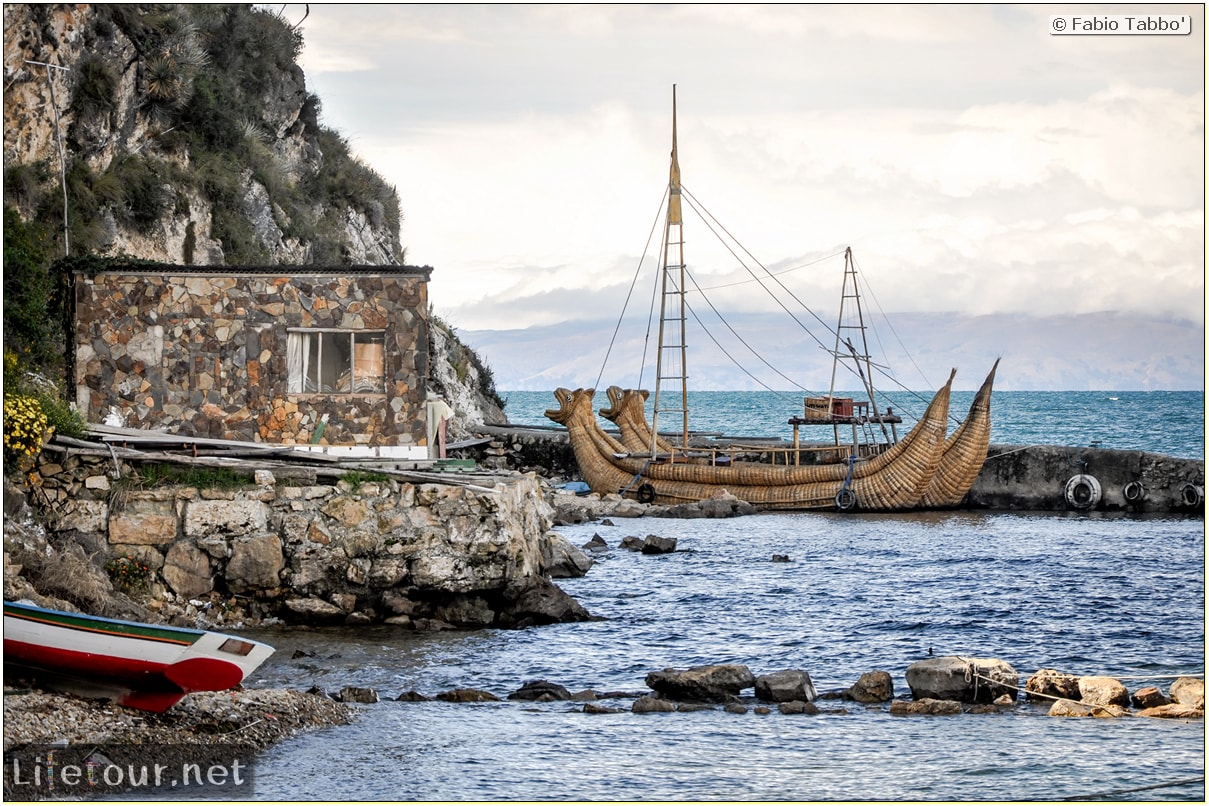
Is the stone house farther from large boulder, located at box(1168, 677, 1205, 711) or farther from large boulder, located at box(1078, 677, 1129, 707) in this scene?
large boulder, located at box(1168, 677, 1205, 711)

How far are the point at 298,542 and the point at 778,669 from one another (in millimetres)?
6941

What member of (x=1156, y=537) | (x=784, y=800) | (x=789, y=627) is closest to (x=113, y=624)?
(x=784, y=800)

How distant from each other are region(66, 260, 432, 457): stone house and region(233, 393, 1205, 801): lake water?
17.4 ft

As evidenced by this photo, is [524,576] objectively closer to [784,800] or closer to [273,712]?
[273,712]

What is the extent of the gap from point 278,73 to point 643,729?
39120 millimetres

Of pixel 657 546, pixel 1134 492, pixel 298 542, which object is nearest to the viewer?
pixel 298 542

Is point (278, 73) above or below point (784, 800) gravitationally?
above

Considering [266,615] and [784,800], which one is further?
[266,615]

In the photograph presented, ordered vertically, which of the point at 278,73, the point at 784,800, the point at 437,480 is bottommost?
the point at 784,800

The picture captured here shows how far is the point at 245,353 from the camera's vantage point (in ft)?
74.4

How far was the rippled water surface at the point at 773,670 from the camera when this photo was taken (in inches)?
473

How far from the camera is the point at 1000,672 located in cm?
1581

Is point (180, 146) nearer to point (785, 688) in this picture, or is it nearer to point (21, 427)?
point (21, 427)

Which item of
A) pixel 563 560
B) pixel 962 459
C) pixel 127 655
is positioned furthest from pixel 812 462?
pixel 127 655
